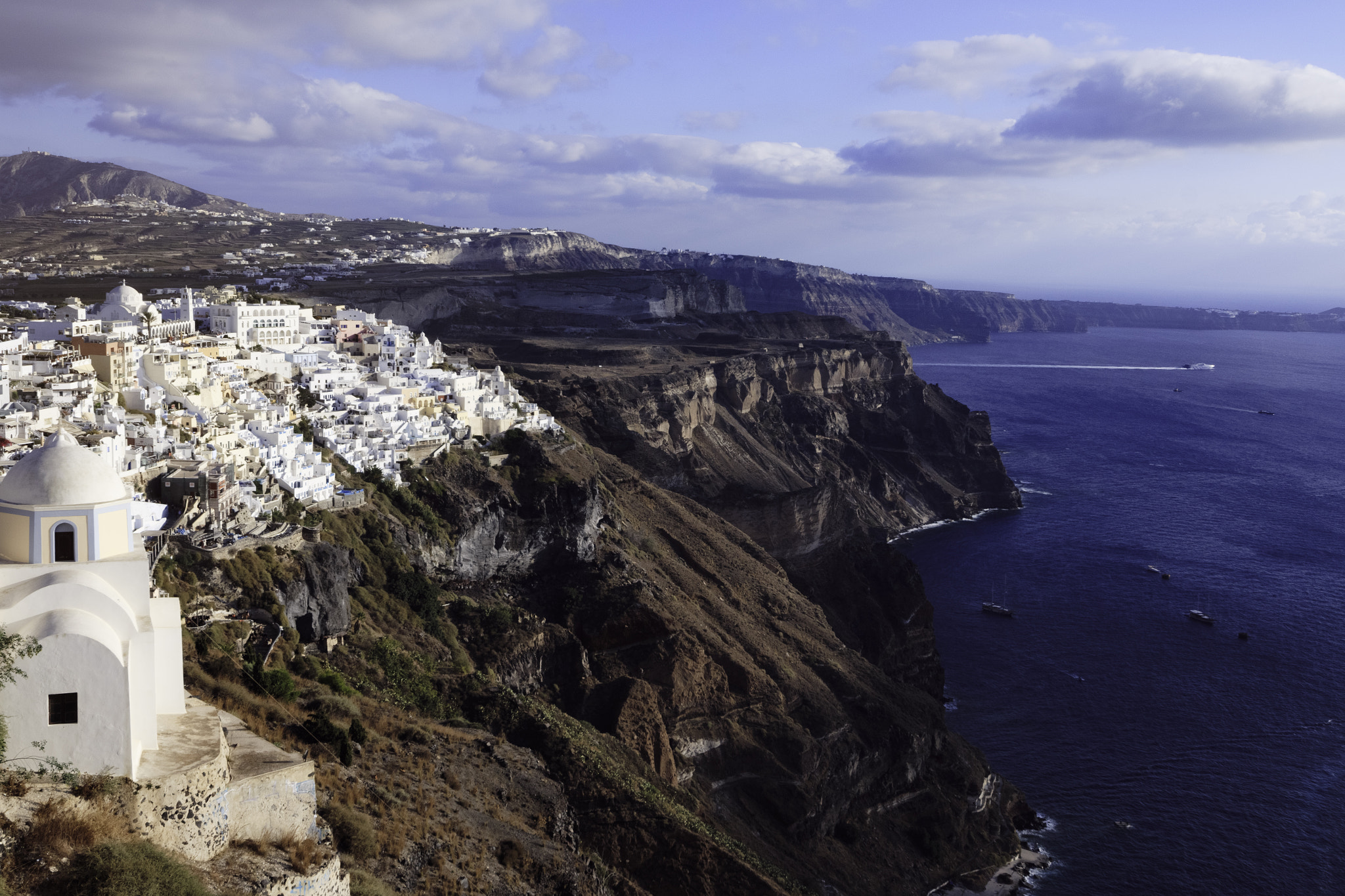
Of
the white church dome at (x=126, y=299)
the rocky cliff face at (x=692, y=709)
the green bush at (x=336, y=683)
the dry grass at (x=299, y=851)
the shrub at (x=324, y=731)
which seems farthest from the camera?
the white church dome at (x=126, y=299)

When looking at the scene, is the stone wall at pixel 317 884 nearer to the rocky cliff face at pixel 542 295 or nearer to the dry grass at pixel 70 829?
the dry grass at pixel 70 829

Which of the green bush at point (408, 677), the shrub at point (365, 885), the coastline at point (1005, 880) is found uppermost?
the shrub at point (365, 885)

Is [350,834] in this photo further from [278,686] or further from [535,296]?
[535,296]

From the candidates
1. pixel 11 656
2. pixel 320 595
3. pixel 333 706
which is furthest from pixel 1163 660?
pixel 11 656

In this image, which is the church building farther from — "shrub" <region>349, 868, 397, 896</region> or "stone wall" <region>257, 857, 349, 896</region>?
"shrub" <region>349, 868, 397, 896</region>

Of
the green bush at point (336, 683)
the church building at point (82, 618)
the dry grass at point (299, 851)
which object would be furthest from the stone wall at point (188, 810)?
the green bush at point (336, 683)

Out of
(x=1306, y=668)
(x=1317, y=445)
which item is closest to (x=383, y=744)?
(x=1306, y=668)

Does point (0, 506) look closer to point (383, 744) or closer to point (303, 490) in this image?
point (383, 744)
